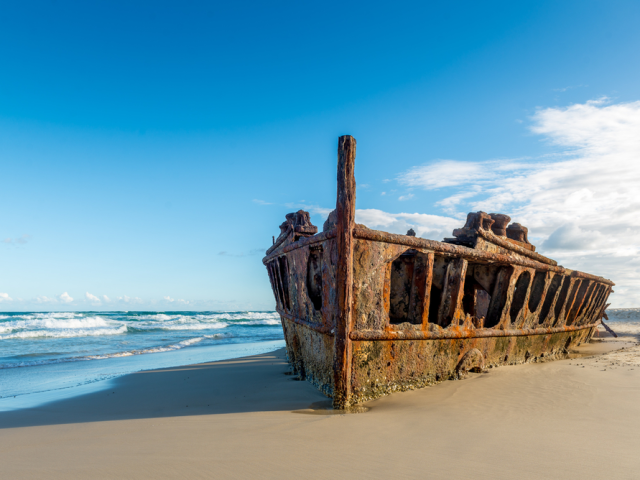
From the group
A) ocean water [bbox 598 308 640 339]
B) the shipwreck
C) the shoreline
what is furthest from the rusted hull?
ocean water [bbox 598 308 640 339]

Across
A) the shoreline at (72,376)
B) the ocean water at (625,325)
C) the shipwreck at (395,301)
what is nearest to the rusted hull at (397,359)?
the shipwreck at (395,301)

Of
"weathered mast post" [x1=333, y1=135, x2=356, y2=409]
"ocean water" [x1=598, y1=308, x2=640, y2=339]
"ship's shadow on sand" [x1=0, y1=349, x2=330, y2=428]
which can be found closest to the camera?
"weathered mast post" [x1=333, y1=135, x2=356, y2=409]

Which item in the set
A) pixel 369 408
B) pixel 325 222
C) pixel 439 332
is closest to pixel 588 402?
pixel 439 332

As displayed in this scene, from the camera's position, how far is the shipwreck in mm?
4238

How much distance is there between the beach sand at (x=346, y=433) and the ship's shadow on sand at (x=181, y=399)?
0.03 metres

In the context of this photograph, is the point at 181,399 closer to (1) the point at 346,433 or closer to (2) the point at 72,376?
(1) the point at 346,433

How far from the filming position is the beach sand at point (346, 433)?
270cm

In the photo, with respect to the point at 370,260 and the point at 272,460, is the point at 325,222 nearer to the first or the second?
the point at 370,260

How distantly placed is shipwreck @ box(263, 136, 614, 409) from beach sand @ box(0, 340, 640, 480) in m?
0.30

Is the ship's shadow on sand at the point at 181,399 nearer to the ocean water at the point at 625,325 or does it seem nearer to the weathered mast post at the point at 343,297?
the weathered mast post at the point at 343,297

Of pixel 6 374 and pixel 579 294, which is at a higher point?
pixel 579 294

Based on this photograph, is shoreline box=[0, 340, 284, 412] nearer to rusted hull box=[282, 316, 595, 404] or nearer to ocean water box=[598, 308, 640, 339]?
rusted hull box=[282, 316, 595, 404]

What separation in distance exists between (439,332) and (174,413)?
3196 mm

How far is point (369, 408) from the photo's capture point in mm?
4145
